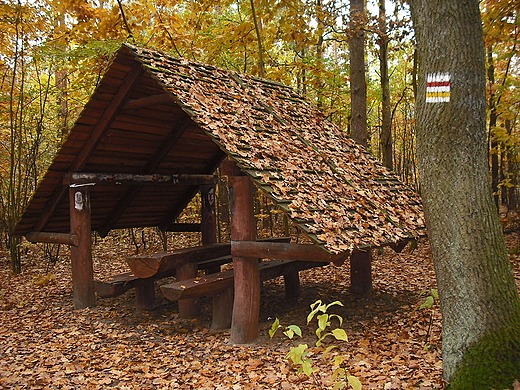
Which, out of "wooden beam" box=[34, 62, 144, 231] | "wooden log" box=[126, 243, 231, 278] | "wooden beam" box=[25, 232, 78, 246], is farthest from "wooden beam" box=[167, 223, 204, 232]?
"wooden beam" box=[34, 62, 144, 231]

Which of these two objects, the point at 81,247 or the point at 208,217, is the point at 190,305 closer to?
the point at 81,247

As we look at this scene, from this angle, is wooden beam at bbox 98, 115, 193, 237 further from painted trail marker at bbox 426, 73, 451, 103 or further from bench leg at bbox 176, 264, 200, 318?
painted trail marker at bbox 426, 73, 451, 103

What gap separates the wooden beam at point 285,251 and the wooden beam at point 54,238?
11.7ft

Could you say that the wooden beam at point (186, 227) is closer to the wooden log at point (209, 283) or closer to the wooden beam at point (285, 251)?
the wooden log at point (209, 283)

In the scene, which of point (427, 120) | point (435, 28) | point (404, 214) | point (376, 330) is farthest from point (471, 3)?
point (376, 330)

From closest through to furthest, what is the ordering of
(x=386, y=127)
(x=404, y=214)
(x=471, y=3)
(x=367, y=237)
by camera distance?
(x=471, y=3) → (x=367, y=237) → (x=404, y=214) → (x=386, y=127)

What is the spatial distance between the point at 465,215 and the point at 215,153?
6572 mm

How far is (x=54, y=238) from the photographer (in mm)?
7996

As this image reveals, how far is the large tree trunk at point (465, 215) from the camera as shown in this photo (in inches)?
130

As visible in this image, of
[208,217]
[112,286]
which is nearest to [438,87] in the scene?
[112,286]

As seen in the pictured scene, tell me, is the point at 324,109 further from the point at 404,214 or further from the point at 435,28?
the point at 435,28

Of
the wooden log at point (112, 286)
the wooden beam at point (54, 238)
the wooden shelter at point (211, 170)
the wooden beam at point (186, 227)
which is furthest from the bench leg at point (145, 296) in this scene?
the wooden beam at point (186, 227)

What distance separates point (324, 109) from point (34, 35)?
731 cm

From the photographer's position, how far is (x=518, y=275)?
797 cm
